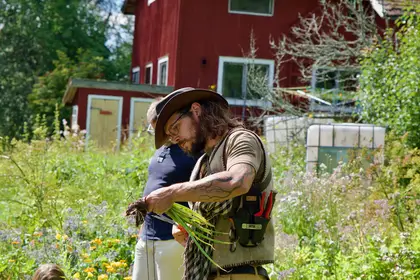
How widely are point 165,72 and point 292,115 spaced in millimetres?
8962

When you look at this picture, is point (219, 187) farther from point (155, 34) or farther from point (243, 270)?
point (155, 34)

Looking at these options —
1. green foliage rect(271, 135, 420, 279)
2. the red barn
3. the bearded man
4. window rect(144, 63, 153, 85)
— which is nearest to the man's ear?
the bearded man

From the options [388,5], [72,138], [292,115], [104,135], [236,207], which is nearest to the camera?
[236,207]

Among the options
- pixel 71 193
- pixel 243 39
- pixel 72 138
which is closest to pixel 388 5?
pixel 243 39

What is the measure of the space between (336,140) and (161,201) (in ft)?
25.9

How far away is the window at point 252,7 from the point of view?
23.5m

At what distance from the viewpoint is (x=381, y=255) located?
250 inches

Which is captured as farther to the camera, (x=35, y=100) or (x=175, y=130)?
(x=35, y=100)

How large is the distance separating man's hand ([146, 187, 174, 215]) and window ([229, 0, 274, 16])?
65.9ft

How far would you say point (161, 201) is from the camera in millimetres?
3725

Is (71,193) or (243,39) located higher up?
(243,39)

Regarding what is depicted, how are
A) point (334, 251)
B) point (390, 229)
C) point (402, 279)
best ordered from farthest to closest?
point (390, 229)
point (334, 251)
point (402, 279)

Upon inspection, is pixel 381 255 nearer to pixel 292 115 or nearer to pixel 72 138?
pixel 72 138

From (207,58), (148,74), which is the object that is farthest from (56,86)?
(207,58)
